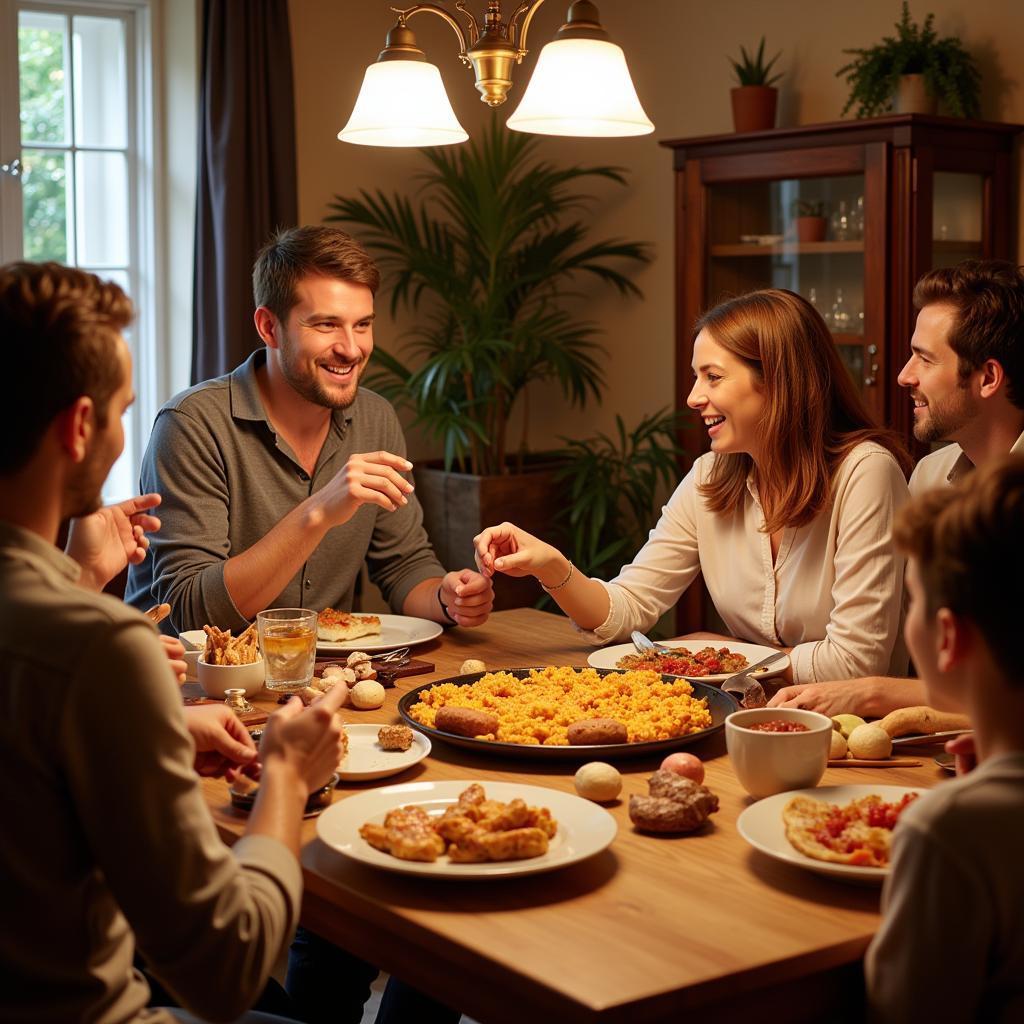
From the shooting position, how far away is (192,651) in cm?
221

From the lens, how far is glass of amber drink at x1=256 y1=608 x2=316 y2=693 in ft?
6.59

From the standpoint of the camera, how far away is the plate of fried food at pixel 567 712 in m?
1.72

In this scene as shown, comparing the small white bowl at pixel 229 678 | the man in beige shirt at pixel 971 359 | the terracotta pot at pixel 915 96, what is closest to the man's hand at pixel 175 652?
the small white bowl at pixel 229 678

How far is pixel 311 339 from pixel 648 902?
169 centimetres

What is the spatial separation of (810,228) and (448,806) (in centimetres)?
301

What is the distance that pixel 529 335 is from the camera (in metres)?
4.71

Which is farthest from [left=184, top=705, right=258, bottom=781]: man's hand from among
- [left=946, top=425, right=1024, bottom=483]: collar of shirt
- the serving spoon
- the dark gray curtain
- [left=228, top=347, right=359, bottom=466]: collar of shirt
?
the dark gray curtain

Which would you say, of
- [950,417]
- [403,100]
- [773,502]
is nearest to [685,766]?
[773,502]

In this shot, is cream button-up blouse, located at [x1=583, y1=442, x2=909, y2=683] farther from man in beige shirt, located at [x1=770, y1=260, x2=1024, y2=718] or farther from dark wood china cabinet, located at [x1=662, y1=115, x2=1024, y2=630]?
dark wood china cabinet, located at [x1=662, y1=115, x2=1024, y2=630]

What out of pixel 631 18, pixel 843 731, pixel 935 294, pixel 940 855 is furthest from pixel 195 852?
pixel 631 18

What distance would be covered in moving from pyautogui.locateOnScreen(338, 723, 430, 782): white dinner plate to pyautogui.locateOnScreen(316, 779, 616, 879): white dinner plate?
0.05 m

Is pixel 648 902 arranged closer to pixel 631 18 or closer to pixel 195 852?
pixel 195 852

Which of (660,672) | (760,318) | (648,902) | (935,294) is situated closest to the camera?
(648,902)

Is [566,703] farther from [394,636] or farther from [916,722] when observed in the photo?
[394,636]
